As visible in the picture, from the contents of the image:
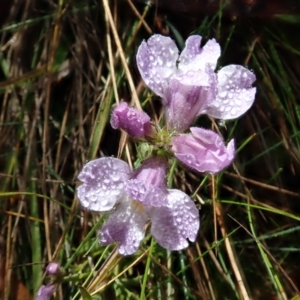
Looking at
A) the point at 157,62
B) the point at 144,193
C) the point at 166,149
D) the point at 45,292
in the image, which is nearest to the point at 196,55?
the point at 157,62

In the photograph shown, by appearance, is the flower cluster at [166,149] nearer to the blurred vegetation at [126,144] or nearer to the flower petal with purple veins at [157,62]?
the flower petal with purple veins at [157,62]

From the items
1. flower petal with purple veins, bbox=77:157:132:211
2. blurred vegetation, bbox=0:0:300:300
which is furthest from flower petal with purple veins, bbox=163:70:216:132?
blurred vegetation, bbox=0:0:300:300

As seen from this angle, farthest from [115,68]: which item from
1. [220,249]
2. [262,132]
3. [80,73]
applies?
[220,249]

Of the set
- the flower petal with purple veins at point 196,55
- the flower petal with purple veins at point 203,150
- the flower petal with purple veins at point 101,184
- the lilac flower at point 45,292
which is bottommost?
the lilac flower at point 45,292

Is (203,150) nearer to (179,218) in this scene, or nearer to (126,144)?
(179,218)

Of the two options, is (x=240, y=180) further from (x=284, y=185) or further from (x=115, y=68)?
(x=115, y=68)

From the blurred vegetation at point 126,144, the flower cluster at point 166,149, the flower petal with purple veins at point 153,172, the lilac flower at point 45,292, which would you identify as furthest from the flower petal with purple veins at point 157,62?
the lilac flower at point 45,292

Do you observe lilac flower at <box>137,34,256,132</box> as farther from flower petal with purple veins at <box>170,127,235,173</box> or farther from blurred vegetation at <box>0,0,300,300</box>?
blurred vegetation at <box>0,0,300,300</box>
